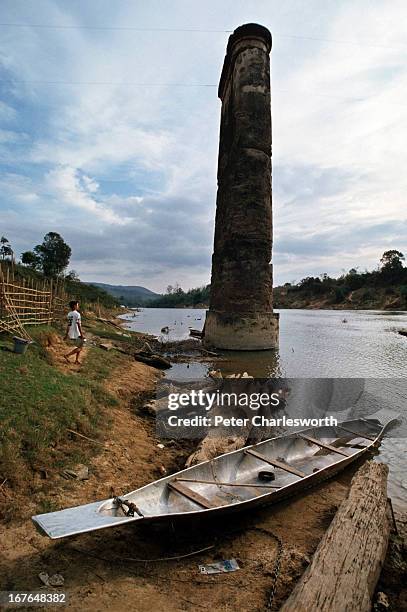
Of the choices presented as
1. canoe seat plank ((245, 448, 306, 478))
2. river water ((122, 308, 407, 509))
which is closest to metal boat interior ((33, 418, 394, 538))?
canoe seat plank ((245, 448, 306, 478))

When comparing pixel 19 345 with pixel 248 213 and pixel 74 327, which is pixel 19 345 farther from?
pixel 248 213

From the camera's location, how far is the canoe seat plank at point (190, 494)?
3.90 metres

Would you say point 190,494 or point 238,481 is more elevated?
point 190,494

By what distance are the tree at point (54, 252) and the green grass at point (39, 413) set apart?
149 ft

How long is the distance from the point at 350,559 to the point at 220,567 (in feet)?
3.78

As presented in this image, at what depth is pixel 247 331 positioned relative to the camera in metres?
15.4

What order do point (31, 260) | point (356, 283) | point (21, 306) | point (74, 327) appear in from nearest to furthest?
point (74, 327) → point (21, 306) → point (31, 260) → point (356, 283)

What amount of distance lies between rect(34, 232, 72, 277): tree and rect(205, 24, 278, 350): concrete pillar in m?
39.8

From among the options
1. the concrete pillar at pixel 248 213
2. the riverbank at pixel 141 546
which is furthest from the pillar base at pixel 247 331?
the riverbank at pixel 141 546

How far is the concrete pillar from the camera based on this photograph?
15.4m

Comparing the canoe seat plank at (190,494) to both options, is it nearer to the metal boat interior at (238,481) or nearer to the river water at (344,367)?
the metal boat interior at (238,481)

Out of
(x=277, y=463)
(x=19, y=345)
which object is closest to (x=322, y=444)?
(x=277, y=463)

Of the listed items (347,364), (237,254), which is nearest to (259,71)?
(237,254)

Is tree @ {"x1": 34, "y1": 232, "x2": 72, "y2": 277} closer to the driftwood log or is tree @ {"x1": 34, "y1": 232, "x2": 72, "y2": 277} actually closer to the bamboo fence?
the bamboo fence
